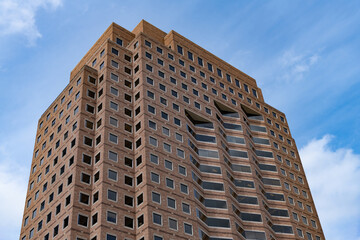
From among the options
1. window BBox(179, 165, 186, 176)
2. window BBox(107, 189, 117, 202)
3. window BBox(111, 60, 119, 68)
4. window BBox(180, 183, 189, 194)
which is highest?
window BBox(111, 60, 119, 68)

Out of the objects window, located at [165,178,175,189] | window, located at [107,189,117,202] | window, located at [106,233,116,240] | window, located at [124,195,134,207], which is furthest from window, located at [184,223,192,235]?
window, located at [107,189,117,202]

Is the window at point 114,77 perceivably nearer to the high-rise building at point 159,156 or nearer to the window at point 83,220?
the high-rise building at point 159,156

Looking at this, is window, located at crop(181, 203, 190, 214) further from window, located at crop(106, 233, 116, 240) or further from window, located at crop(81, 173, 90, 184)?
window, located at crop(81, 173, 90, 184)

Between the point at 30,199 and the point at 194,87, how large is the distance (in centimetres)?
3822

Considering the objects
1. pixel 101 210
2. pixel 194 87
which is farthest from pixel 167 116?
pixel 101 210

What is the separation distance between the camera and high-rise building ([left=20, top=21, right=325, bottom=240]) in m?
75.7

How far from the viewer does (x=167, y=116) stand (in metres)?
→ 90.4

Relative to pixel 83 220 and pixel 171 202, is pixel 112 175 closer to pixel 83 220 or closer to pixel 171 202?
pixel 83 220

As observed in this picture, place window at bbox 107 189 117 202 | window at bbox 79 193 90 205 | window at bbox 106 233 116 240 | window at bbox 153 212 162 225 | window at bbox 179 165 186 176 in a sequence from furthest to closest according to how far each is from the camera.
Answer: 1. window at bbox 179 165 186 176
2. window at bbox 79 193 90 205
3. window at bbox 107 189 117 202
4. window at bbox 153 212 162 225
5. window at bbox 106 233 116 240

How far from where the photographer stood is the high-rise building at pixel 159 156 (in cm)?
7569

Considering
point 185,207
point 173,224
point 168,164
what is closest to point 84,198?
point 173,224

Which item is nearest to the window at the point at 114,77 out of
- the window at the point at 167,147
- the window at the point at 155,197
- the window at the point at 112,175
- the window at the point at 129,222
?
the window at the point at 167,147

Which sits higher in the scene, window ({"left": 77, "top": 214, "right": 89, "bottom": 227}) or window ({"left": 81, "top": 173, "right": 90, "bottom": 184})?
window ({"left": 81, "top": 173, "right": 90, "bottom": 184})

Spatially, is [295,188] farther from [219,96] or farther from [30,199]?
[30,199]
